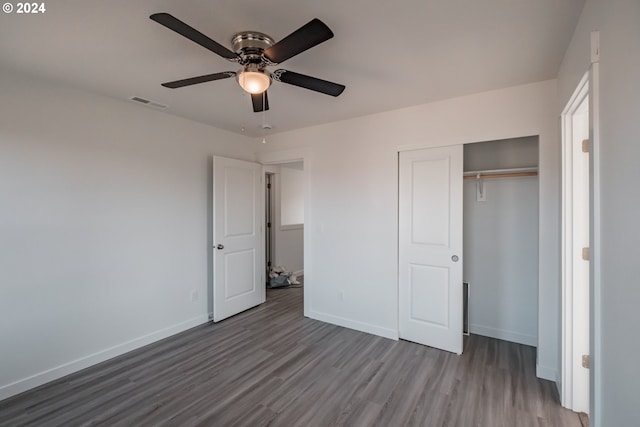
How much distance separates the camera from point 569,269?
202 cm

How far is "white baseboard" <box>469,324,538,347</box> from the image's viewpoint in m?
2.99

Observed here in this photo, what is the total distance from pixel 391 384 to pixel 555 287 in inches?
60.6

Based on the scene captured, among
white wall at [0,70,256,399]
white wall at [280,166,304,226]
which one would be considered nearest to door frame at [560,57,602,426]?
white wall at [0,70,256,399]

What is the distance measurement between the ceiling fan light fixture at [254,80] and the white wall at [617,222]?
1567 millimetres

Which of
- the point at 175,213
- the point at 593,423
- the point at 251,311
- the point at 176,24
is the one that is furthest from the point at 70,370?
the point at 593,423

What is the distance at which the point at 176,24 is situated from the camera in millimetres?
1256

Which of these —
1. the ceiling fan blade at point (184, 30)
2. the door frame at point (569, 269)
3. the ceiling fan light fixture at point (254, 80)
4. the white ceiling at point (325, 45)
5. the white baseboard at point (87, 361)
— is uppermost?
the white ceiling at point (325, 45)

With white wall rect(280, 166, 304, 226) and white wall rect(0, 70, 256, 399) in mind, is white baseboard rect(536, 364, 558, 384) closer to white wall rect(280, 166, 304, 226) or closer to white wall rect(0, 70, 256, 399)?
white wall rect(0, 70, 256, 399)

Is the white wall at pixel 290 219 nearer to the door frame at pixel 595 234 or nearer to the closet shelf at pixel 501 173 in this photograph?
the closet shelf at pixel 501 173

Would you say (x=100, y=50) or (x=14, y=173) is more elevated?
(x=100, y=50)

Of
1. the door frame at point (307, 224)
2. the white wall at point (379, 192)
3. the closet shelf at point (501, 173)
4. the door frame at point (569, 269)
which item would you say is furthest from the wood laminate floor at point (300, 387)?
the closet shelf at point (501, 173)

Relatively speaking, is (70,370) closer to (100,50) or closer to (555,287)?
(100,50)

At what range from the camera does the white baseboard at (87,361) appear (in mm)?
2226

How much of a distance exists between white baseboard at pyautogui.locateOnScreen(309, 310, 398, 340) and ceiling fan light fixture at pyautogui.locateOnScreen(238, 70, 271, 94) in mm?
2765
